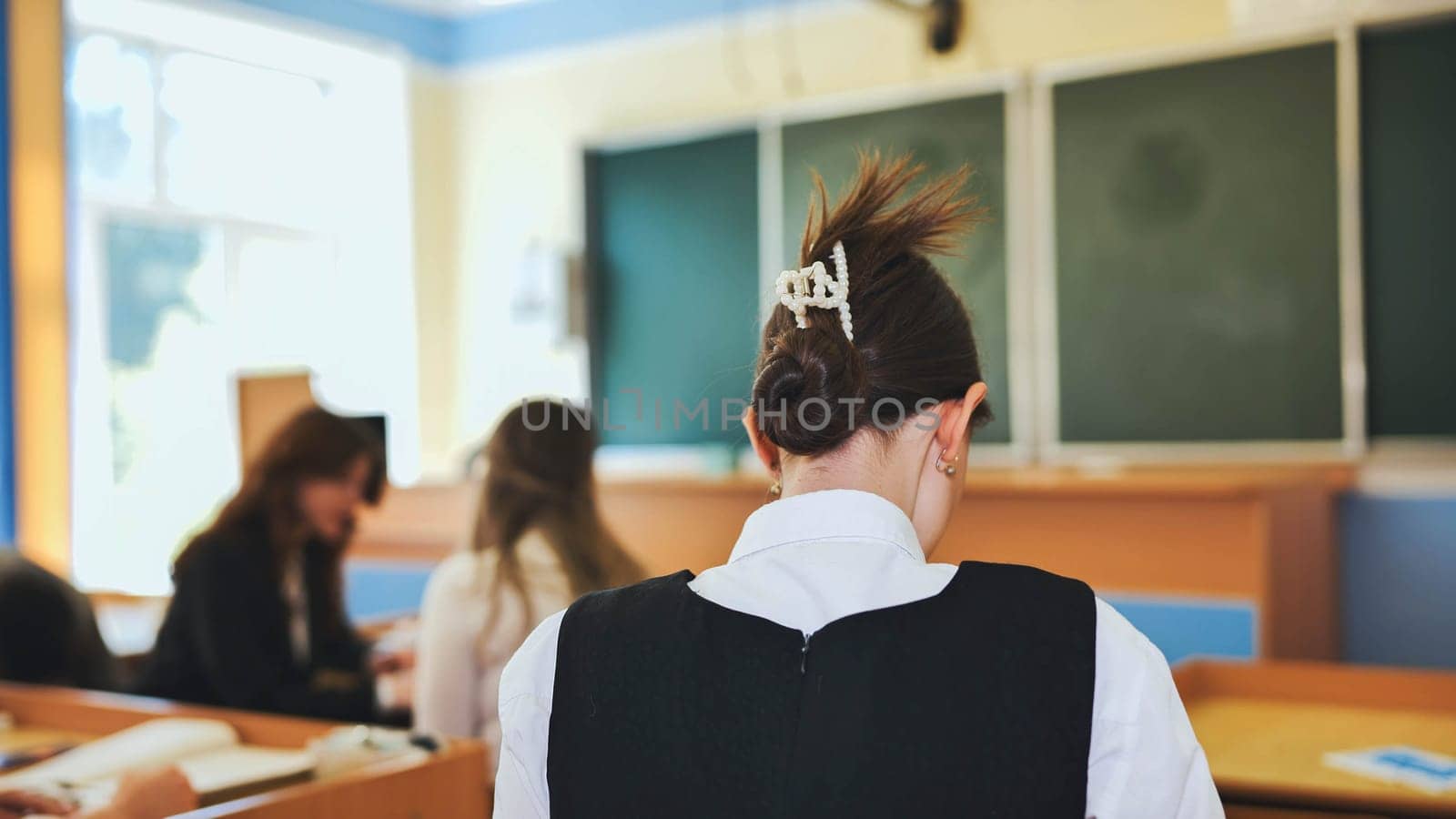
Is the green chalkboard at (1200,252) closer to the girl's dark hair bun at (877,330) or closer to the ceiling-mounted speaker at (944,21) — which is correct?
the ceiling-mounted speaker at (944,21)

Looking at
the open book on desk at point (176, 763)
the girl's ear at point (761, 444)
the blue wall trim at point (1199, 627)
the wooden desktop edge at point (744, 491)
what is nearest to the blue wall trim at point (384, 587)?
the wooden desktop edge at point (744, 491)

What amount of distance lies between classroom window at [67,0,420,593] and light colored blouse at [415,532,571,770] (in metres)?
2.99

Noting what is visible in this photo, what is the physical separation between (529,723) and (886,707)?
0.25 metres

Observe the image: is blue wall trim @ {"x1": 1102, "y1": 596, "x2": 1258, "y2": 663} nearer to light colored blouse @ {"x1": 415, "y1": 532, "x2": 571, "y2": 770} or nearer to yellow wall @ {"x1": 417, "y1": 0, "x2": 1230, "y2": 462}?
light colored blouse @ {"x1": 415, "y1": 532, "x2": 571, "y2": 770}

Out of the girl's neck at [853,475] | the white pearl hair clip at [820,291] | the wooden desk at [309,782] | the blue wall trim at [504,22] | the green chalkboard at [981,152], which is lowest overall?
the wooden desk at [309,782]

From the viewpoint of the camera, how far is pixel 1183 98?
439cm

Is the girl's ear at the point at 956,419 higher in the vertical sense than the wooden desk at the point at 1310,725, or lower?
higher

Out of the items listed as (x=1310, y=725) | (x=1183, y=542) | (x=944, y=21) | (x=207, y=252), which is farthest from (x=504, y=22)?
(x=1310, y=725)

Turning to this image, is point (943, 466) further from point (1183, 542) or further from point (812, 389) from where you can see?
point (1183, 542)

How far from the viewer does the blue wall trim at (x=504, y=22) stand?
5.59 meters

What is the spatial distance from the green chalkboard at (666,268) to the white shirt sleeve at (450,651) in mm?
3007

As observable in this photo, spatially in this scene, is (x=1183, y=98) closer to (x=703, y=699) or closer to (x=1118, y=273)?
(x=1118, y=273)

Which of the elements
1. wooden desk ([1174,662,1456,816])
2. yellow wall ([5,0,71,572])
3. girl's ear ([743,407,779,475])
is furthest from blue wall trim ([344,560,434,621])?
girl's ear ([743,407,779,475])

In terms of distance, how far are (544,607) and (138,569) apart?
366 centimetres
